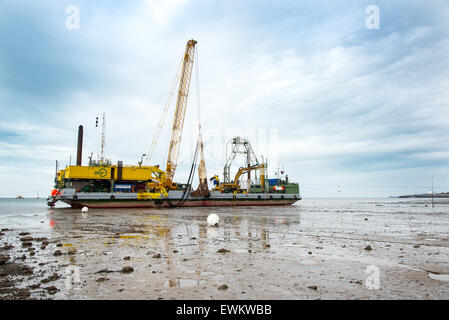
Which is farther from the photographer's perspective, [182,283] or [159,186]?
[159,186]

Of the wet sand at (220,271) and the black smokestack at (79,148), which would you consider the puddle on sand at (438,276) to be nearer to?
the wet sand at (220,271)

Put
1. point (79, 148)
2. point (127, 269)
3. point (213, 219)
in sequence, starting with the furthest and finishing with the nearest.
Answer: point (79, 148)
point (213, 219)
point (127, 269)

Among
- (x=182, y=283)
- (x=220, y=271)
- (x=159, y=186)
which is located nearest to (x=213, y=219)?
(x=220, y=271)

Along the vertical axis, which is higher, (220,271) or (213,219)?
(220,271)

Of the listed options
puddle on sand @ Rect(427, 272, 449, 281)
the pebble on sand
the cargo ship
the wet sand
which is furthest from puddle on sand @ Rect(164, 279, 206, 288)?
the cargo ship

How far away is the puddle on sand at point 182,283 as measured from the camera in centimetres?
498

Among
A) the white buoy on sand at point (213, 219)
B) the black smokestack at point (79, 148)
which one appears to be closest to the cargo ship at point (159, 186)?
the black smokestack at point (79, 148)

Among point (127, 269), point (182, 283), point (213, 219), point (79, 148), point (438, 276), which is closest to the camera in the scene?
point (182, 283)

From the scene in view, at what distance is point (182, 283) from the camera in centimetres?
512

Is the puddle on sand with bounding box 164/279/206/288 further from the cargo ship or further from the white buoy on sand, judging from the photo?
the cargo ship

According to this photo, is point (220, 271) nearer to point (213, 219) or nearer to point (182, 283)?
point (182, 283)
